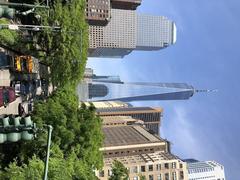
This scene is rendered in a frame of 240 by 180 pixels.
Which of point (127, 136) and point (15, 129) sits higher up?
point (15, 129)

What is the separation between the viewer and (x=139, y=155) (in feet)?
456

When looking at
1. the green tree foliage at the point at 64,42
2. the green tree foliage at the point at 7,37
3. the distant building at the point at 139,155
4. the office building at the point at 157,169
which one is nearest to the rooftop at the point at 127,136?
the distant building at the point at 139,155

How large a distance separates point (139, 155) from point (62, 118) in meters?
92.3

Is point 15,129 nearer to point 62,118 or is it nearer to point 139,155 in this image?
point 62,118

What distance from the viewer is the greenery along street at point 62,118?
39.9 m

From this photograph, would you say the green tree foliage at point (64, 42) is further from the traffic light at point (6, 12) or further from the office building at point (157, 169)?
the traffic light at point (6, 12)

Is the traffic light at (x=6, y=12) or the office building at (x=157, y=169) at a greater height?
the traffic light at (x=6, y=12)

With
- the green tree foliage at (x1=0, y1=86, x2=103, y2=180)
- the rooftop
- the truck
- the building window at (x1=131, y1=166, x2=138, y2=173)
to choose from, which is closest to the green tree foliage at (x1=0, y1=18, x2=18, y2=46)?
the truck

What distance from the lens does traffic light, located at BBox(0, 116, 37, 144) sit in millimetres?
15609

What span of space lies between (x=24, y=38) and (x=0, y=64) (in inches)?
698

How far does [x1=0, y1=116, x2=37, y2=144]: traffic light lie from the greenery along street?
1754cm

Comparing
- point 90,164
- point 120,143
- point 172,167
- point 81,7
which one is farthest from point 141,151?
point 90,164

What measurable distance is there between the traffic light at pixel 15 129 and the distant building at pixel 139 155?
239 ft

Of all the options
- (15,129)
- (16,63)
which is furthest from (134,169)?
(15,129)
